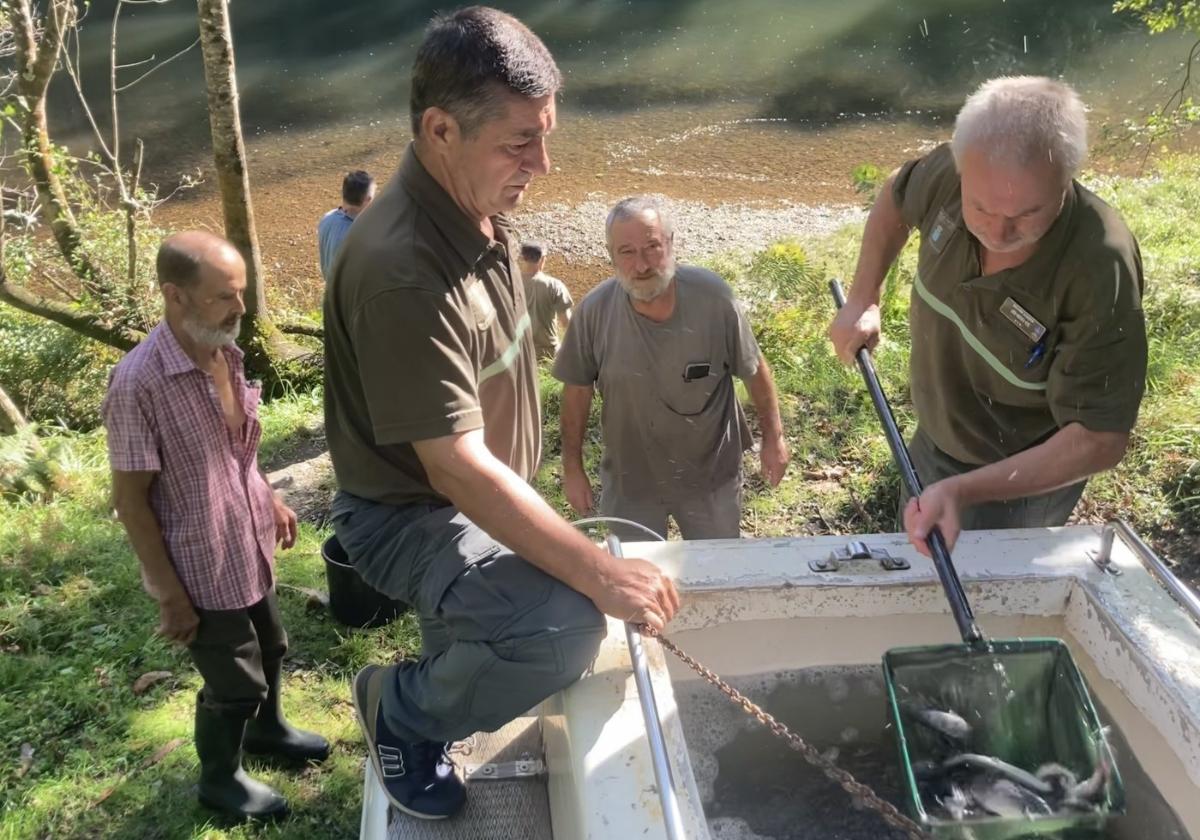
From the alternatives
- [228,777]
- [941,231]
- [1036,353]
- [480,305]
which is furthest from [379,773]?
[941,231]

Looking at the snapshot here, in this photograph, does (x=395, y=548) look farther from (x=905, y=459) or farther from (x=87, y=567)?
(x=87, y=567)

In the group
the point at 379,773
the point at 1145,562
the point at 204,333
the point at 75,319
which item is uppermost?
the point at 204,333

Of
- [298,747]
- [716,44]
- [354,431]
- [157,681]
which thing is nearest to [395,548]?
[354,431]

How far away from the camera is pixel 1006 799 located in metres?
2.04

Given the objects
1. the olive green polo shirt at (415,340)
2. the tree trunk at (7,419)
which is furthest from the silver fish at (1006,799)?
the tree trunk at (7,419)

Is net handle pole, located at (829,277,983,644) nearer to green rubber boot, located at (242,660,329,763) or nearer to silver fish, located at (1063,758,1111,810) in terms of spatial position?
silver fish, located at (1063,758,1111,810)

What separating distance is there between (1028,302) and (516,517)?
1.58 metres

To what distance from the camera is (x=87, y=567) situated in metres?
4.07

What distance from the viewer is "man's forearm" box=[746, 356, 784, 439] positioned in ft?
11.9

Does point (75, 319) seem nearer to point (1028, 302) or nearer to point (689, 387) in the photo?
point (689, 387)

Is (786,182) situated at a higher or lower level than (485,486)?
lower

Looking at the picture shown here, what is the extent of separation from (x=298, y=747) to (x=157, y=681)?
0.69m

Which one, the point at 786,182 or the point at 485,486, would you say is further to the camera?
the point at 786,182

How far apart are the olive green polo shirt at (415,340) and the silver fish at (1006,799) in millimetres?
1285
